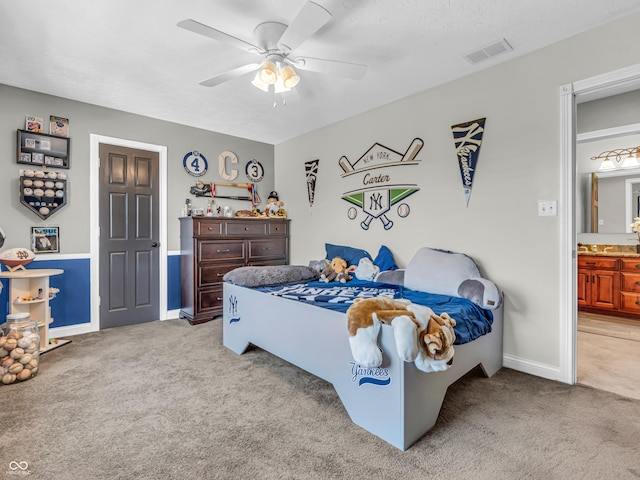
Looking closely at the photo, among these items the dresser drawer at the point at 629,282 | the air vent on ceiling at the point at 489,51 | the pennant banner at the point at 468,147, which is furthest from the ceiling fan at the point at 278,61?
the dresser drawer at the point at 629,282

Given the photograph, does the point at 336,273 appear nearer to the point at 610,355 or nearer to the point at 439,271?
the point at 439,271

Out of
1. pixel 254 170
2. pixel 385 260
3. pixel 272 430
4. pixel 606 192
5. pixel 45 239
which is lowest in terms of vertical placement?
pixel 272 430

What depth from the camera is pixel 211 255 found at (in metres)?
3.92

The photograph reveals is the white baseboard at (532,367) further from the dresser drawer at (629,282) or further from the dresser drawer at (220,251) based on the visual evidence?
the dresser drawer at (220,251)

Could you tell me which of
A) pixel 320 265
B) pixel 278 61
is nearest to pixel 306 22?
pixel 278 61

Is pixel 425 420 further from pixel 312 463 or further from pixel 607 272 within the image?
pixel 607 272

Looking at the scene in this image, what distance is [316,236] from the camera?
4340mm

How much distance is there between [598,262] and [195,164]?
16.9 feet

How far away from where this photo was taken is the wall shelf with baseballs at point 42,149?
122 inches

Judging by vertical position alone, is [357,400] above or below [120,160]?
below

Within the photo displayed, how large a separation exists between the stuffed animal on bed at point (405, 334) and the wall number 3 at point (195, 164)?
3.32 metres

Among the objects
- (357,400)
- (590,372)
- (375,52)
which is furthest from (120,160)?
(590,372)

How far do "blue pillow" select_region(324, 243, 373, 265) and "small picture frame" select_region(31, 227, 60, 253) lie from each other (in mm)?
2826

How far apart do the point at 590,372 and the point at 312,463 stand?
2.23m
